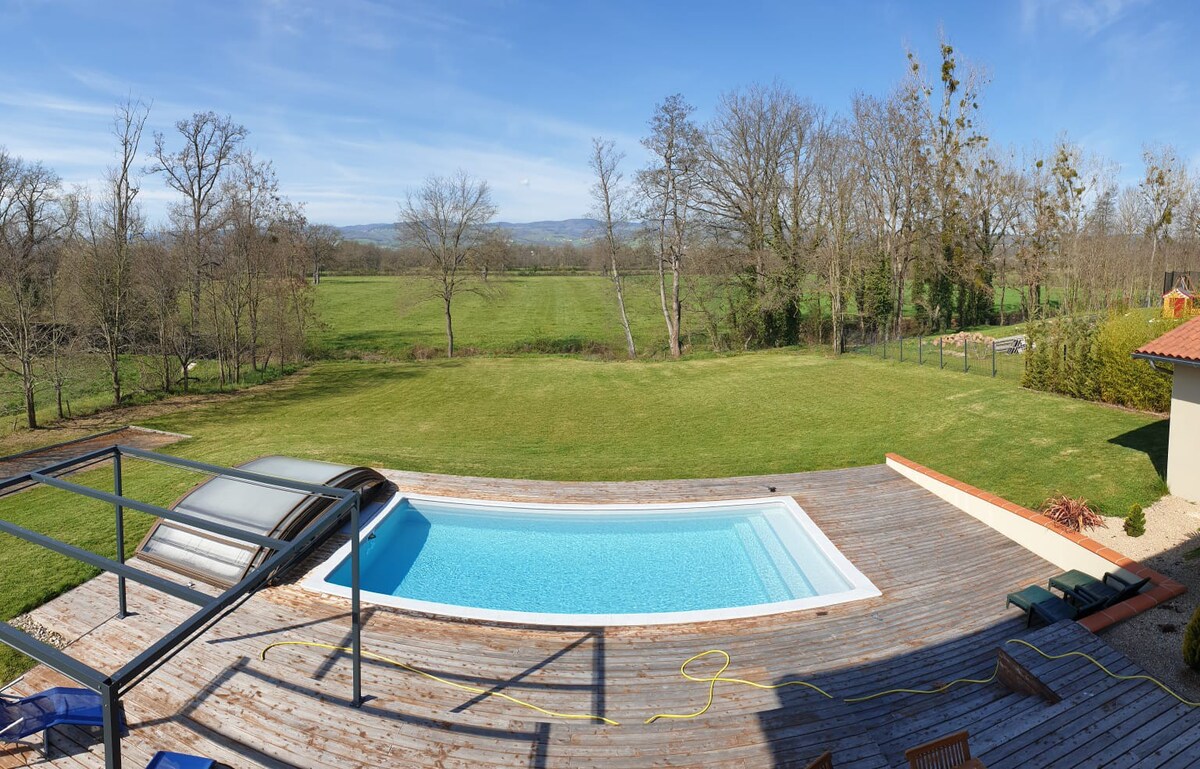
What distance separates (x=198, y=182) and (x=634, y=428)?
64.1ft

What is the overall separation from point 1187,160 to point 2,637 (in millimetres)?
45538

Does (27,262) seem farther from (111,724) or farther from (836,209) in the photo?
(836,209)

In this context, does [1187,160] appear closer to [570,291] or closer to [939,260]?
[939,260]

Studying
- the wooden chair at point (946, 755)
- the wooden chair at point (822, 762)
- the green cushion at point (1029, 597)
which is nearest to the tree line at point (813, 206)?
the green cushion at point (1029, 597)

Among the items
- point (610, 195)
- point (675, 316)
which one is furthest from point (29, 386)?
point (675, 316)

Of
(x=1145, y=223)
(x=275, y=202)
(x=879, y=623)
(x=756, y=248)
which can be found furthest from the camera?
(x=1145, y=223)

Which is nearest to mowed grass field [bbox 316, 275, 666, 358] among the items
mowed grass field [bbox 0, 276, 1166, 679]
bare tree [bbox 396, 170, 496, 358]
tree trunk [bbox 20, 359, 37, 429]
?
bare tree [bbox 396, 170, 496, 358]

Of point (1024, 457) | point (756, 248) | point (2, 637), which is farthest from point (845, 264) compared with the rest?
point (2, 637)

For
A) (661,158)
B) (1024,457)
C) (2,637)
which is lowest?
(1024,457)

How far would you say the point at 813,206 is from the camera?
28.2m

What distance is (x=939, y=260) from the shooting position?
31781mm

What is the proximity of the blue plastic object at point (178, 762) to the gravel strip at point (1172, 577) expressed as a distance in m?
7.93

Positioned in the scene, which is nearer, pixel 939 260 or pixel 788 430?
pixel 788 430

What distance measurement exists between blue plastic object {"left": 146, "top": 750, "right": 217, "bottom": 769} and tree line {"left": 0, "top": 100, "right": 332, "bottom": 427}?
54.2ft
